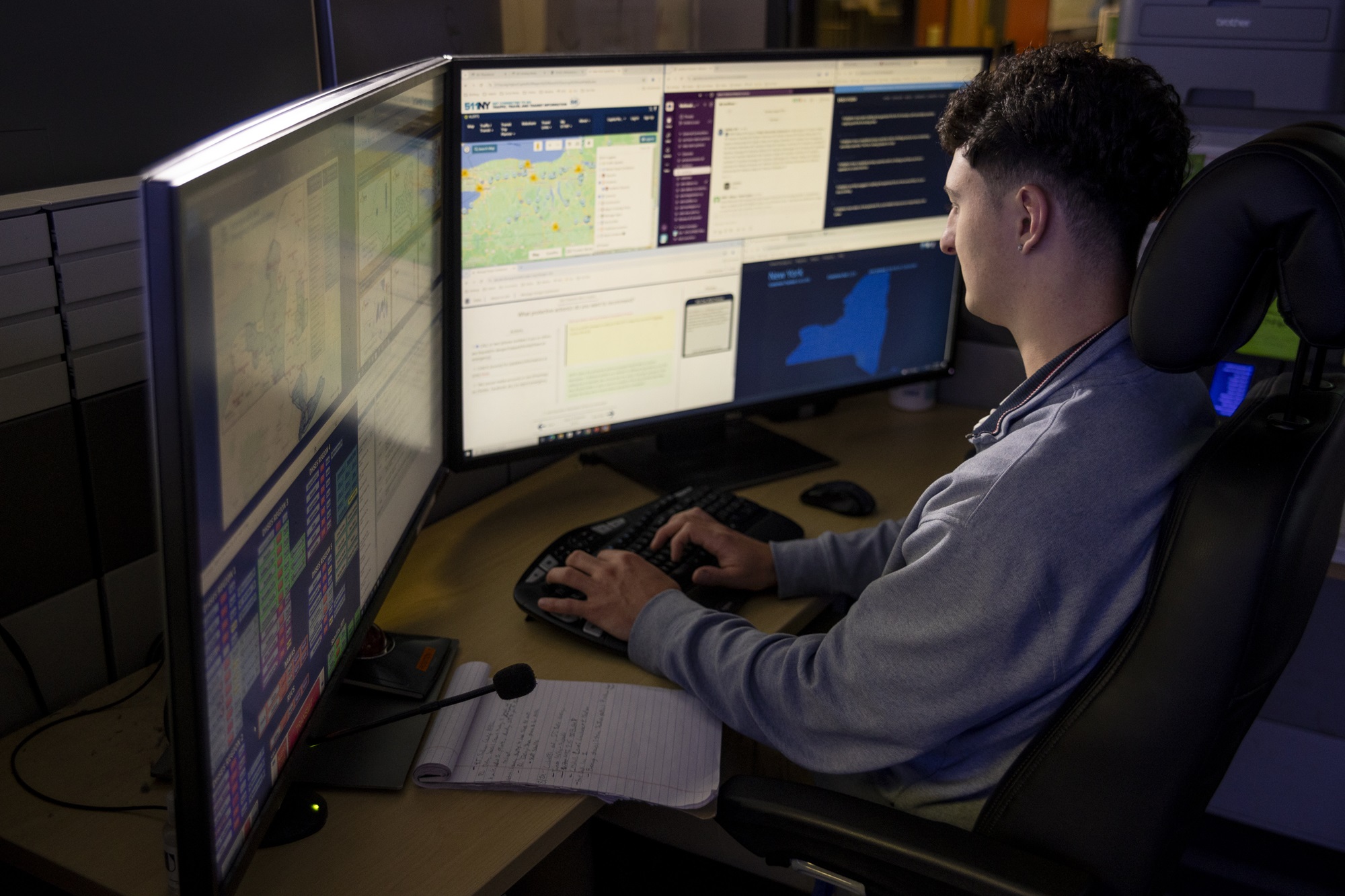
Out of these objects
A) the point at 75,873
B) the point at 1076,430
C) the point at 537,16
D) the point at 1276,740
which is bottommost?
the point at 1276,740

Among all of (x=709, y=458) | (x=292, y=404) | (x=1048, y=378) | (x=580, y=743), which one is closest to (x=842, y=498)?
(x=709, y=458)

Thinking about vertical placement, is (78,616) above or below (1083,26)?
below

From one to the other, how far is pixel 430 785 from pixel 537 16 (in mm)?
1087

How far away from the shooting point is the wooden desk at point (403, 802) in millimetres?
796

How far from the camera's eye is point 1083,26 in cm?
287

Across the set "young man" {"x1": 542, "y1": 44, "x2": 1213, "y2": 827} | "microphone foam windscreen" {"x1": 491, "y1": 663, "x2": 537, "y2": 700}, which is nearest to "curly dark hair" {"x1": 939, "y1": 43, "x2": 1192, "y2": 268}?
"young man" {"x1": 542, "y1": 44, "x2": 1213, "y2": 827}

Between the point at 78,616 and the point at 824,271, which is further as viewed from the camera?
the point at 824,271

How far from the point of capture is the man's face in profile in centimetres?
101

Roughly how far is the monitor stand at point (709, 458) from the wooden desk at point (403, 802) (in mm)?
170

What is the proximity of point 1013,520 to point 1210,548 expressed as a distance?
141 millimetres

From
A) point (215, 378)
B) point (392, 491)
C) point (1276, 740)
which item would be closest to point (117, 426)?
point (392, 491)

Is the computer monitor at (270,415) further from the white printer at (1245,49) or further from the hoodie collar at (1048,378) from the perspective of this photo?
the white printer at (1245,49)

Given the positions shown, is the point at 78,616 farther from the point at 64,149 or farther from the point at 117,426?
the point at 64,149

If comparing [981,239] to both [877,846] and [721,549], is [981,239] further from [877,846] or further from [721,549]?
[877,846]
